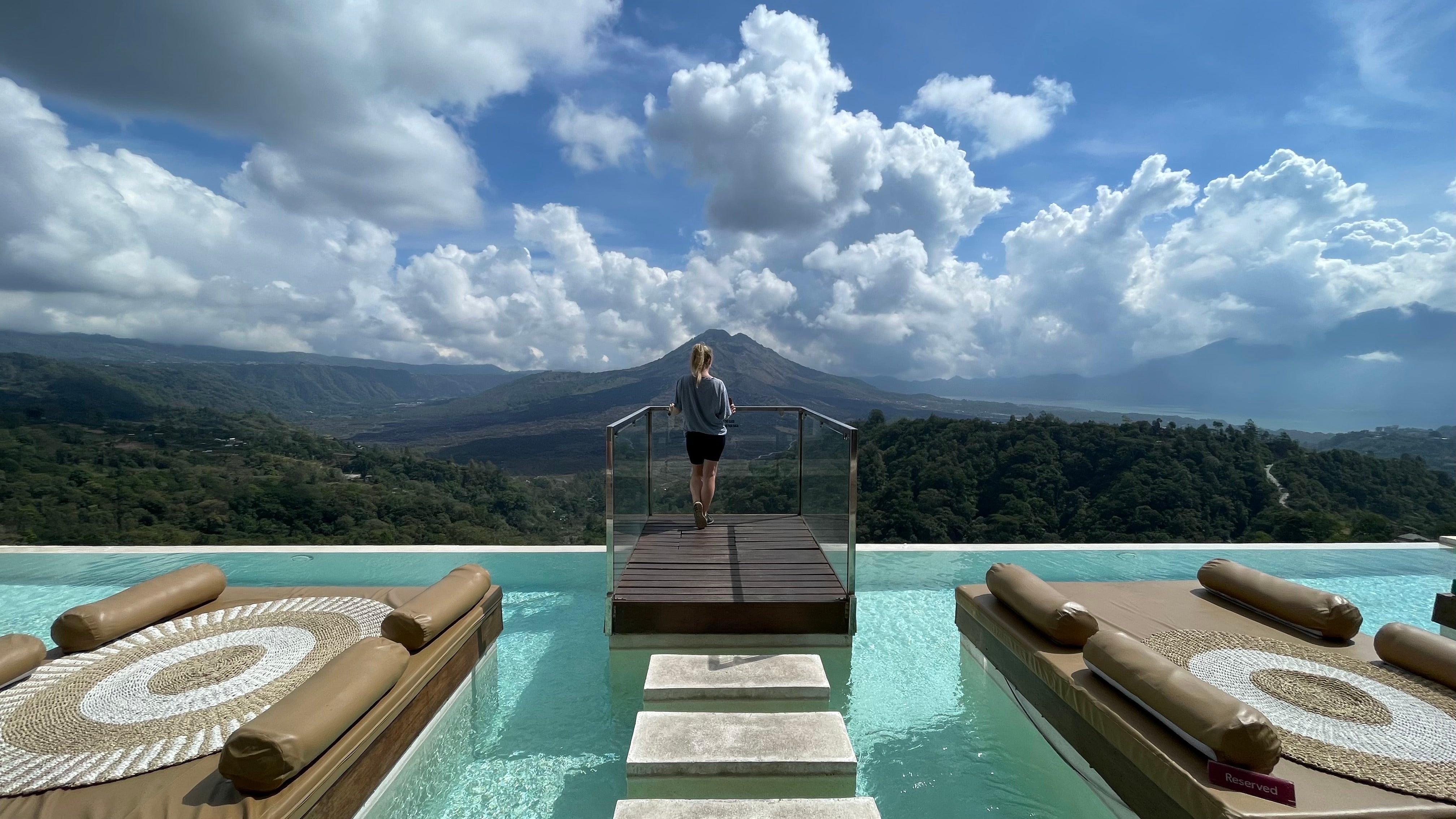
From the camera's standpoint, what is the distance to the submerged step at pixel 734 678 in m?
3.29

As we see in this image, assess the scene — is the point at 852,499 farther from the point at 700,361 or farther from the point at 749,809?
the point at 749,809

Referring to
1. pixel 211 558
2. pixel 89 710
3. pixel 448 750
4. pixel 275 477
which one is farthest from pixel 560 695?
pixel 275 477

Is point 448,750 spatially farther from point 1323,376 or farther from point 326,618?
point 1323,376

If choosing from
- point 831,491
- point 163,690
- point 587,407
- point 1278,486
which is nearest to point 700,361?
point 831,491

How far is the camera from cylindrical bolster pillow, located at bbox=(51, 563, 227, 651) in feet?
10.3

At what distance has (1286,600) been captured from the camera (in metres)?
3.58

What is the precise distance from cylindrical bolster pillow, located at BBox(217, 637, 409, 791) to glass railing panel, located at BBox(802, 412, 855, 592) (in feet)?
8.97

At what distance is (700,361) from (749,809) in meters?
3.66

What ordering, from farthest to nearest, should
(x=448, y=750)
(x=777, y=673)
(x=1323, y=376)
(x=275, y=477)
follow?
1. (x=1323, y=376)
2. (x=275, y=477)
3. (x=777, y=673)
4. (x=448, y=750)

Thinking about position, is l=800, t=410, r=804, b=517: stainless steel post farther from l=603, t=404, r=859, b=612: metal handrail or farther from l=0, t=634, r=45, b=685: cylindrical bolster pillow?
l=0, t=634, r=45, b=685: cylindrical bolster pillow

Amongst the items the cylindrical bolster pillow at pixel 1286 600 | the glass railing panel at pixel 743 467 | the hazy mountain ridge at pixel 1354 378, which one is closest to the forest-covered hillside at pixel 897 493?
the glass railing panel at pixel 743 467

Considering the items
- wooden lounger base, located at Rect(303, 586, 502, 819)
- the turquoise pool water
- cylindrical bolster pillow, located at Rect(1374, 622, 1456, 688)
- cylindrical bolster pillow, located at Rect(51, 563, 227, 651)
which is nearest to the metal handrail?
the turquoise pool water

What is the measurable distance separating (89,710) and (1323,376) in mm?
103856

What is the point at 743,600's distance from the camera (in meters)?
3.95
